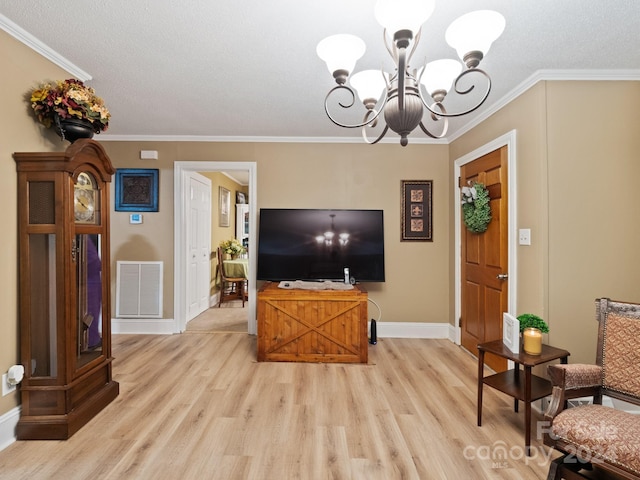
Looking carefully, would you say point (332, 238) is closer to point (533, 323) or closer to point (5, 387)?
point (533, 323)

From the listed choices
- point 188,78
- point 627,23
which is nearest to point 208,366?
point 188,78

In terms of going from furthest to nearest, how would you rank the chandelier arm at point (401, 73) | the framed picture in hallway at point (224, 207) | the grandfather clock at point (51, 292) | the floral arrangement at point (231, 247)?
the framed picture in hallway at point (224, 207) < the floral arrangement at point (231, 247) < the grandfather clock at point (51, 292) < the chandelier arm at point (401, 73)

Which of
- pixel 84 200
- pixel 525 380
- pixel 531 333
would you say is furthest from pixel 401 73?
pixel 84 200

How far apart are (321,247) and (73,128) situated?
243 cm

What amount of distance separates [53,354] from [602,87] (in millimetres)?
4197

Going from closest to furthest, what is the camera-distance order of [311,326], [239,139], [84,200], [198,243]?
[84,200]
[311,326]
[239,139]
[198,243]

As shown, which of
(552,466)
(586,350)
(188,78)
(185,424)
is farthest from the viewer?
(188,78)

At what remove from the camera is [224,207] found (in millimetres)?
6062

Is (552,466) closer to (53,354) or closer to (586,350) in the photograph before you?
(586,350)

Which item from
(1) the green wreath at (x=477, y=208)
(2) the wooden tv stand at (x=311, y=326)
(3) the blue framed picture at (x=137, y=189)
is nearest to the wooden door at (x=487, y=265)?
(1) the green wreath at (x=477, y=208)

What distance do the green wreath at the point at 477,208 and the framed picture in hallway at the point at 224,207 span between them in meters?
4.31

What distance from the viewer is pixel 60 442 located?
190cm

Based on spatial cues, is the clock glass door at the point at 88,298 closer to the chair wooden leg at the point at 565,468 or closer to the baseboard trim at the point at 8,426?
the baseboard trim at the point at 8,426

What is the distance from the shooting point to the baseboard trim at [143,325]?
3898 millimetres
